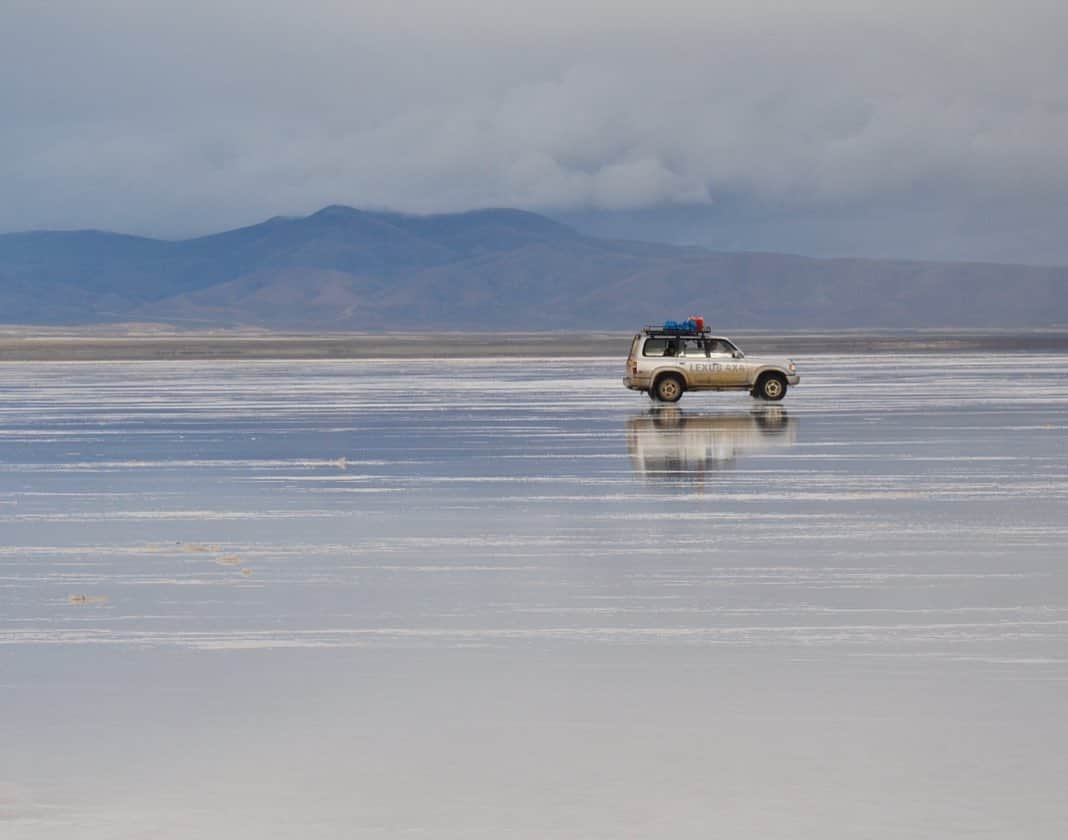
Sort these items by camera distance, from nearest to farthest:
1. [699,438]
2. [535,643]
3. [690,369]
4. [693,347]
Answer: [535,643] → [699,438] → [690,369] → [693,347]

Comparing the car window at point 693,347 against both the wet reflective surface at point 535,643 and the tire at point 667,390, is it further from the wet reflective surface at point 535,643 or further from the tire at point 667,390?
the wet reflective surface at point 535,643

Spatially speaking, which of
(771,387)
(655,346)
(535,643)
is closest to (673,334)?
(655,346)

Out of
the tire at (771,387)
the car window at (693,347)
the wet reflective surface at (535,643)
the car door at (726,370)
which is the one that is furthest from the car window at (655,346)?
the wet reflective surface at (535,643)

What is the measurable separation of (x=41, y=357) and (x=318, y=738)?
89634 millimetres

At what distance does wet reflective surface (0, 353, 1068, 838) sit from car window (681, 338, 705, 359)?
15899mm

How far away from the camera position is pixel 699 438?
30031mm

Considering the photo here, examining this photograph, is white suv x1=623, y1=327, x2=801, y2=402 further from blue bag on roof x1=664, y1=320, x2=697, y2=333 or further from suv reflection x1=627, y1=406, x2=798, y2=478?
suv reflection x1=627, y1=406, x2=798, y2=478

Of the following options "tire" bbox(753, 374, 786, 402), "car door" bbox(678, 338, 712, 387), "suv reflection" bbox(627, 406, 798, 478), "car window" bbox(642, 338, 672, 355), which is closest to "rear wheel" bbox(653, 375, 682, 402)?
"car door" bbox(678, 338, 712, 387)

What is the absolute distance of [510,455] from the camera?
26.3 metres

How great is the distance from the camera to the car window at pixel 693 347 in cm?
4247

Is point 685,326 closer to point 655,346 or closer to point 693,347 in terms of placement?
point 693,347

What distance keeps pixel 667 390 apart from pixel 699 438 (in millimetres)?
11917

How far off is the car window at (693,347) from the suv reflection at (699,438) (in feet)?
11.3

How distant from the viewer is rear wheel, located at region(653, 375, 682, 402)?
41.8 m
